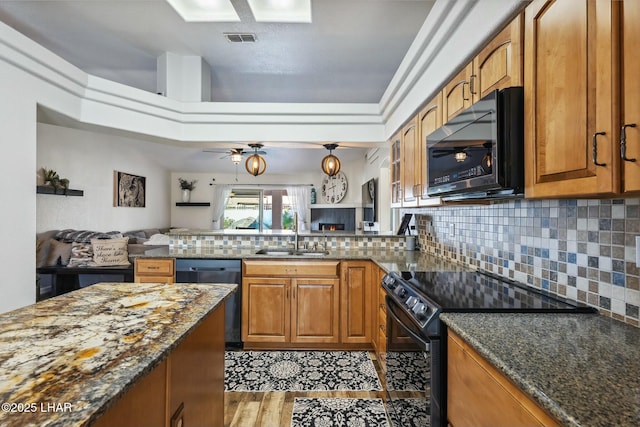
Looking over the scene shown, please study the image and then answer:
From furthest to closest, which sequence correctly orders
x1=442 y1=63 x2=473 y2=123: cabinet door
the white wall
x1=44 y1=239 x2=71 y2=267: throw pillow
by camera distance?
→ the white wall < x1=44 y1=239 x2=71 y2=267: throw pillow < x1=442 y1=63 x2=473 y2=123: cabinet door

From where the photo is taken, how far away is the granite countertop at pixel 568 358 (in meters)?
0.68

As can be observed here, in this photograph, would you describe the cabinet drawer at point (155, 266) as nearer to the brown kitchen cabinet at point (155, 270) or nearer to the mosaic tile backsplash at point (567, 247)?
the brown kitchen cabinet at point (155, 270)

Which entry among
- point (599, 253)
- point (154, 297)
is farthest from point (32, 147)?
point (599, 253)

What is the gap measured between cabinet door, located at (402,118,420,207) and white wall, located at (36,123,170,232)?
4.47 m

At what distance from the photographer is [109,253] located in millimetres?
3801

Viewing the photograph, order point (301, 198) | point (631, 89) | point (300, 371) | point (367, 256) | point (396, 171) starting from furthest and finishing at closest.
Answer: point (301, 198) < point (396, 171) < point (367, 256) < point (300, 371) < point (631, 89)

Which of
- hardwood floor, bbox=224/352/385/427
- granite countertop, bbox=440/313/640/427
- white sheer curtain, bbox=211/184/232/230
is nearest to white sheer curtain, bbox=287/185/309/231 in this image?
white sheer curtain, bbox=211/184/232/230

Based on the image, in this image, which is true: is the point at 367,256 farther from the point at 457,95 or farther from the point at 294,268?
the point at 457,95

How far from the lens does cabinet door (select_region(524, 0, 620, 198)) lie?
0.89 meters

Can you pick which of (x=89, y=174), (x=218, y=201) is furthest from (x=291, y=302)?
(x=218, y=201)

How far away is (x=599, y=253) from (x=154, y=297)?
6.01 feet

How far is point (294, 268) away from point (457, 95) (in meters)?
1.93

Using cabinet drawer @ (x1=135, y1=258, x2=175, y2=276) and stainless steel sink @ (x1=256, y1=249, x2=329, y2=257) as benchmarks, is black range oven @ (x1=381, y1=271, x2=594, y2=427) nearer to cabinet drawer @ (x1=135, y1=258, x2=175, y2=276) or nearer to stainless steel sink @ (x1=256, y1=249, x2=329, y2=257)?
stainless steel sink @ (x1=256, y1=249, x2=329, y2=257)

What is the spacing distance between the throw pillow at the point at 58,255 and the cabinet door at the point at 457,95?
4.33m
